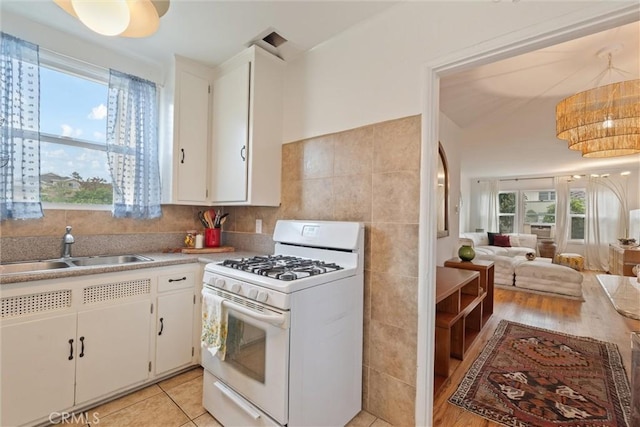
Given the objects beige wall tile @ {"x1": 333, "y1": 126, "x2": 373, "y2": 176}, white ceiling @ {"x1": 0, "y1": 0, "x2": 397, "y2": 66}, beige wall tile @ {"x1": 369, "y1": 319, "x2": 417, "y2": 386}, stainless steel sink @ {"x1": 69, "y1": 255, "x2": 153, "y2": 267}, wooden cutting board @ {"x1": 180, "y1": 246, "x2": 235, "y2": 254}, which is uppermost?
white ceiling @ {"x1": 0, "y1": 0, "x2": 397, "y2": 66}

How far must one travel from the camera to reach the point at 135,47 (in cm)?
220

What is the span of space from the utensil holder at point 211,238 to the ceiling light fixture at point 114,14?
1.71 meters

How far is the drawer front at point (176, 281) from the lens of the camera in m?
1.98

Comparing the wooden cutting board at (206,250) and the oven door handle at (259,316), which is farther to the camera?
the wooden cutting board at (206,250)

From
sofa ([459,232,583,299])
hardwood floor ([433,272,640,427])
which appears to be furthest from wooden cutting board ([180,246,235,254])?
sofa ([459,232,583,299])

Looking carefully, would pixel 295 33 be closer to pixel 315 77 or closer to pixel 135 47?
pixel 315 77

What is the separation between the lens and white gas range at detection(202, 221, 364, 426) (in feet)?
4.34

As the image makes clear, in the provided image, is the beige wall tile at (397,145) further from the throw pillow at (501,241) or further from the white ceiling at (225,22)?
the throw pillow at (501,241)

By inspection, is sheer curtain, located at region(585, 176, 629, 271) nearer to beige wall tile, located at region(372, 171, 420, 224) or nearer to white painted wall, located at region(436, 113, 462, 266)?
white painted wall, located at region(436, 113, 462, 266)

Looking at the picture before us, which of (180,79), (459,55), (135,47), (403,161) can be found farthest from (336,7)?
(135,47)

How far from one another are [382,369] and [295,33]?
2.31 metres

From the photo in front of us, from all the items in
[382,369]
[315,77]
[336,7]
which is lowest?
[382,369]

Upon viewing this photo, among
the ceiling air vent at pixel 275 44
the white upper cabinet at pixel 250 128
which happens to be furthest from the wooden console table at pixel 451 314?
the ceiling air vent at pixel 275 44

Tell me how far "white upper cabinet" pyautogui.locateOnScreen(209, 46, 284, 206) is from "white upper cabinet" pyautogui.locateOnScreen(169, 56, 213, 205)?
15 centimetres
